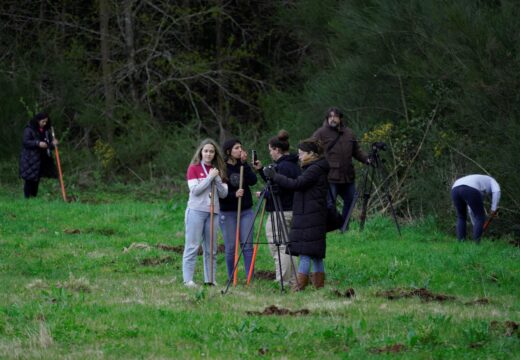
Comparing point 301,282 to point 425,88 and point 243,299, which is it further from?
point 425,88

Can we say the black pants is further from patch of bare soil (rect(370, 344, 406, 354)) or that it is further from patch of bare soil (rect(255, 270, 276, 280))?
patch of bare soil (rect(370, 344, 406, 354))

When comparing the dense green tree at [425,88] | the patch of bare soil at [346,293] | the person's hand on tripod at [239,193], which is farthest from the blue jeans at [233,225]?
the dense green tree at [425,88]

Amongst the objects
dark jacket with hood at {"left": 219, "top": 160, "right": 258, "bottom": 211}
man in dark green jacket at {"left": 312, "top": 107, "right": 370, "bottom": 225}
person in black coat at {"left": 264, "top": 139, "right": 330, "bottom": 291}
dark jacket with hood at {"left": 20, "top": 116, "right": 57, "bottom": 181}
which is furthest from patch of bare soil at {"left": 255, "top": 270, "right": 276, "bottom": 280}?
dark jacket with hood at {"left": 20, "top": 116, "right": 57, "bottom": 181}

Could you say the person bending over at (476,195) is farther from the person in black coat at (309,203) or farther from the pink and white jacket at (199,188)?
the pink and white jacket at (199,188)

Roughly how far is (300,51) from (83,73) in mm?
6708

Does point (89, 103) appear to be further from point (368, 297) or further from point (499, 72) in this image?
point (368, 297)

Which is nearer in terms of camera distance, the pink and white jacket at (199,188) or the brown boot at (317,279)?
the brown boot at (317,279)

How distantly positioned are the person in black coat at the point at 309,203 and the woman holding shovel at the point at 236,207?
0.91 metres

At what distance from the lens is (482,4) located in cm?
1864

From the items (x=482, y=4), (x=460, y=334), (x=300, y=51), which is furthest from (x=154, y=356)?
(x=300, y=51)

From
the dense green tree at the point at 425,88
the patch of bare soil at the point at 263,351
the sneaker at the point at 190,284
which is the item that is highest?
the dense green tree at the point at 425,88

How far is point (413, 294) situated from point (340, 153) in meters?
5.99

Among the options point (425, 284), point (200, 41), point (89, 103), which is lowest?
point (425, 284)

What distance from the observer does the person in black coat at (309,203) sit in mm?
11797
